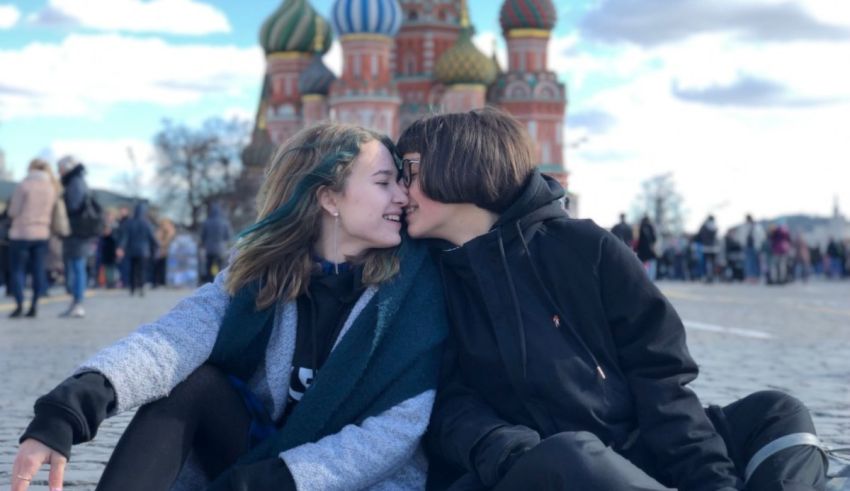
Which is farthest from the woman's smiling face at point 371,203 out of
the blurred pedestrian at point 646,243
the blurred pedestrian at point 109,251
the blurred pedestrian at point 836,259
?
the blurred pedestrian at point 836,259

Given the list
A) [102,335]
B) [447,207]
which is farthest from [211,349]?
[102,335]

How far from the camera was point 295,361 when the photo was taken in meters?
3.73

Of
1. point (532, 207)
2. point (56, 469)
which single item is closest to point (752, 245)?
point (532, 207)

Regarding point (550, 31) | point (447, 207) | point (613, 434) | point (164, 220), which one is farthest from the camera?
point (550, 31)

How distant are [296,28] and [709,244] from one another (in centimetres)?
3510

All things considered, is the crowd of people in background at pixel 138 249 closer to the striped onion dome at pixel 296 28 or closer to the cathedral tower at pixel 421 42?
the cathedral tower at pixel 421 42

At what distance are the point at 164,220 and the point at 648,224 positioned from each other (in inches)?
436

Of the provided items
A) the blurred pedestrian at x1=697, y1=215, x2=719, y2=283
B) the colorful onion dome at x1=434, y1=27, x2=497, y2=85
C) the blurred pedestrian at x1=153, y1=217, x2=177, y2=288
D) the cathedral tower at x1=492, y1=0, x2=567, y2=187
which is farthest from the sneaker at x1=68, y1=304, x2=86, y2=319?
the cathedral tower at x1=492, y1=0, x2=567, y2=187

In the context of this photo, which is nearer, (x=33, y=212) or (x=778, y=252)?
(x=33, y=212)

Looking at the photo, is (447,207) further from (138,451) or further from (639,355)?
(138,451)

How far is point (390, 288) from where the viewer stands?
3.67 meters

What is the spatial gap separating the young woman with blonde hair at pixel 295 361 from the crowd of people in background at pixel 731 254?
19.1 meters

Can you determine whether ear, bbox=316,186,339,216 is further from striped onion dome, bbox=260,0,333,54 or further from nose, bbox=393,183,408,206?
striped onion dome, bbox=260,0,333,54

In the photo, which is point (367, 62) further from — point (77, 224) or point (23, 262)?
point (23, 262)
